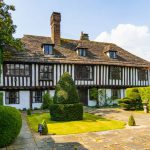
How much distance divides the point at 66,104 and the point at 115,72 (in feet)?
44.5

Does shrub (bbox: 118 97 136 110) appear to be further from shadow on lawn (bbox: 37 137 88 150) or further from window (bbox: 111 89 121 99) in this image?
shadow on lawn (bbox: 37 137 88 150)

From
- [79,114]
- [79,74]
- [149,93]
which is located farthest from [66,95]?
[79,74]

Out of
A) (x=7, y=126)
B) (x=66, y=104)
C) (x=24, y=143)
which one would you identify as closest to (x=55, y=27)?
(x=66, y=104)

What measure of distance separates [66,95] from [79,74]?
415 inches

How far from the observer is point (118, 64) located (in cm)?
2925

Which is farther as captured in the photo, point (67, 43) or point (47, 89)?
point (67, 43)

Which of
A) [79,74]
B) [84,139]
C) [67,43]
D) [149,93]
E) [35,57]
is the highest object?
[67,43]

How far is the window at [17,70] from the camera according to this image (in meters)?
25.0

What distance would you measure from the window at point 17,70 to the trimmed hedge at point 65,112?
30.7ft

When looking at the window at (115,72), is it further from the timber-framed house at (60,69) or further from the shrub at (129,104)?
the shrub at (129,104)

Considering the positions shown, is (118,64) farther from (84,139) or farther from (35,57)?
(84,139)

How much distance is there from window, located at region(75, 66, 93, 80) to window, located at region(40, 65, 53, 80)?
117 inches

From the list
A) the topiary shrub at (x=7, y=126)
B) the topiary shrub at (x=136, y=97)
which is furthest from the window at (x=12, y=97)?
the topiary shrub at (x=7, y=126)

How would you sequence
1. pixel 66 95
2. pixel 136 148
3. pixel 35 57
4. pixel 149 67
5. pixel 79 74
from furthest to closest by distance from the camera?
pixel 149 67 < pixel 79 74 < pixel 35 57 < pixel 66 95 < pixel 136 148
